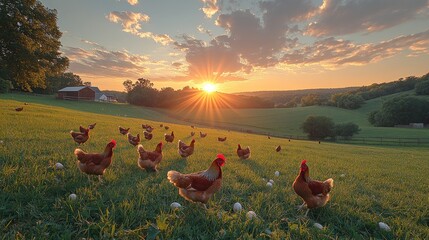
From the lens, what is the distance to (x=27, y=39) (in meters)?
17.8

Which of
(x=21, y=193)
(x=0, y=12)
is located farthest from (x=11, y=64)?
(x=21, y=193)

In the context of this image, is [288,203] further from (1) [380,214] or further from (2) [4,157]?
(2) [4,157]

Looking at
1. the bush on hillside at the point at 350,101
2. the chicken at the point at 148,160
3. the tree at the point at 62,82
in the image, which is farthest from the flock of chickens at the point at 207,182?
the bush on hillside at the point at 350,101

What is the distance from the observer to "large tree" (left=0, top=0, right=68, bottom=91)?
17180 mm

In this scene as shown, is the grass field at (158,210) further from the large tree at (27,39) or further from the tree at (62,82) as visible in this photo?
the tree at (62,82)

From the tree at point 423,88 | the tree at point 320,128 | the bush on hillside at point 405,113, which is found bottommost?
the tree at point 320,128

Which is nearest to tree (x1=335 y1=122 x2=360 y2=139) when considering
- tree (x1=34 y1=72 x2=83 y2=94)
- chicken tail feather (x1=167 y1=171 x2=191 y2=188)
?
chicken tail feather (x1=167 y1=171 x2=191 y2=188)

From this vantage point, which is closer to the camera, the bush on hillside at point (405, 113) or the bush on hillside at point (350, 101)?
the bush on hillside at point (405, 113)

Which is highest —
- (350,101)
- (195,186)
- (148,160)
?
(350,101)

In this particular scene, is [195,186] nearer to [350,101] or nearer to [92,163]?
[92,163]

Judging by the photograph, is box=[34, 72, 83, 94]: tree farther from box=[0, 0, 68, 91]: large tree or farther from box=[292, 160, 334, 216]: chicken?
box=[292, 160, 334, 216]: chicken

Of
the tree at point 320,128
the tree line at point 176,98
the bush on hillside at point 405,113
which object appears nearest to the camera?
the tree at point 320,128

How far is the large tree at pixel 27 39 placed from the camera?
17180 mm

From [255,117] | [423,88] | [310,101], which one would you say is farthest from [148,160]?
[423,88]
